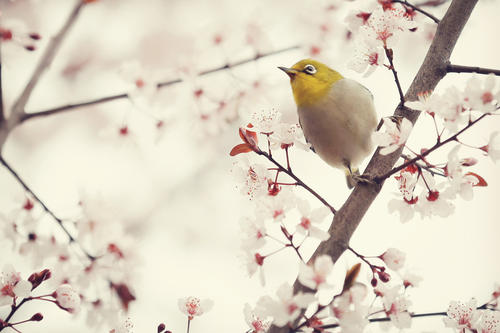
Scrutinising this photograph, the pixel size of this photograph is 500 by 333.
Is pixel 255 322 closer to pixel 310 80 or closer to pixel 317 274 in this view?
pixel 317 274

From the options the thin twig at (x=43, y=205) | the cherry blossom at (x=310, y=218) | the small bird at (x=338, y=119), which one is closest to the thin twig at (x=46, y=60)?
the thin twig at (x=43, y=205)

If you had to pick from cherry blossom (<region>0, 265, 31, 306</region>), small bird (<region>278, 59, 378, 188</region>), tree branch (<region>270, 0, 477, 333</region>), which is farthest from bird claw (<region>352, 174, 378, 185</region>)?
cherry blossom (<region>0, 265, 31, 306</region>)

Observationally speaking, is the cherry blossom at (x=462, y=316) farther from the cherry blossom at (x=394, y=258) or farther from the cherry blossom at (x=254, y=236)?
the cherry blossom at (x=254, y=236)

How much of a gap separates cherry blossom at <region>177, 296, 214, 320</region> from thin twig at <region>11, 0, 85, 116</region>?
2.88 feet

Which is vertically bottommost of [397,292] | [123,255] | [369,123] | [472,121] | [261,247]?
[123,255]

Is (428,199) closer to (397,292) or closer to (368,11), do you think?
(397,292)

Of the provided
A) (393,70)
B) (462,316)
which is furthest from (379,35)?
(462,316)

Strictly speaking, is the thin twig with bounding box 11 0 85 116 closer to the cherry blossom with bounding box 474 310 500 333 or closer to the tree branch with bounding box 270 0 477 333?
the tree branch with bounding box 270 0 477 333

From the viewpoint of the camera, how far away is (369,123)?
78.0 inches

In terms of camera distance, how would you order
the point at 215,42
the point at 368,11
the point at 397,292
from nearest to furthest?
the point at 397,292 < the point at 368,11 < the point at 215,42

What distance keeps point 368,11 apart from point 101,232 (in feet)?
4.15

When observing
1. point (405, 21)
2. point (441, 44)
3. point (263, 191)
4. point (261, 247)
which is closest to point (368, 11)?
point (405, 21)

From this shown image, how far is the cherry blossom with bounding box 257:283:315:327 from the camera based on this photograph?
44.7 inches

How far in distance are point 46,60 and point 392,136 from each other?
3.57 ft
